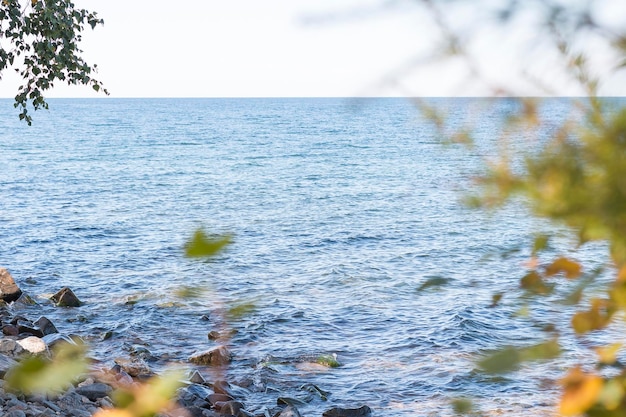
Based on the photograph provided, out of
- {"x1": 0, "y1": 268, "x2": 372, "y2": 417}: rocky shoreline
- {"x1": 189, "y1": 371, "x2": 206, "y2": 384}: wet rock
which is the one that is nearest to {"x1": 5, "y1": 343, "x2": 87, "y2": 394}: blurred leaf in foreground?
{"x1": 0, "y1": 268, "x2": 372, "y2": 417}: rocky shoreline

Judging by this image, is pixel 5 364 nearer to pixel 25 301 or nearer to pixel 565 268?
pixel 25 301

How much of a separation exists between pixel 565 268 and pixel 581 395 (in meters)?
0.27

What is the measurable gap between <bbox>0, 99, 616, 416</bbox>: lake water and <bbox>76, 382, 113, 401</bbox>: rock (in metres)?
2.67

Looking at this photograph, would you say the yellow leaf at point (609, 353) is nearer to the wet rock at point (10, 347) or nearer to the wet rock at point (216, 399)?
the wet rock at point (216, 399)

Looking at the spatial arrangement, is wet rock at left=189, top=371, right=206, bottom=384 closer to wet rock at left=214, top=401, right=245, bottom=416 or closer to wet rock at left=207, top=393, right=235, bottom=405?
wet rock at left=207, top=393, right=235, bottom=405

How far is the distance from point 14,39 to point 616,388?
11.5 metres

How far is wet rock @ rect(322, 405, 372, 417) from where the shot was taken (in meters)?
10.6

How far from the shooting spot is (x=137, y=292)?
722 inches

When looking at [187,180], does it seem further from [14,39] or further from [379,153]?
[14,39]

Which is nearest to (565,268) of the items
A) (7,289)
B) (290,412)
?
(290,412)

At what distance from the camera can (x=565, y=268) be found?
116cm

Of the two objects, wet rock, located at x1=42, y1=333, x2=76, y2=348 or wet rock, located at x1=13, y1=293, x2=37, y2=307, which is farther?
wet rock, located at x1=13, y1=293, x2=37, y2=307

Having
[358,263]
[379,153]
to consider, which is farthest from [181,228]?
[379,153]

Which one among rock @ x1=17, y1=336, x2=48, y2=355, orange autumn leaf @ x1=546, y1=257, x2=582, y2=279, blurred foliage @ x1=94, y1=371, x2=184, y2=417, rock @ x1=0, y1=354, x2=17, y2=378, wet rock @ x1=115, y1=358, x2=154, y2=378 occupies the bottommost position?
wet rock @ x1=115, y1=358, x2=154, y2=378
